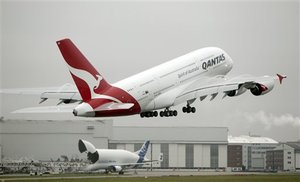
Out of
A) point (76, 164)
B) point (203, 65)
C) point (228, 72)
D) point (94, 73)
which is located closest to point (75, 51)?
point (94, 73)

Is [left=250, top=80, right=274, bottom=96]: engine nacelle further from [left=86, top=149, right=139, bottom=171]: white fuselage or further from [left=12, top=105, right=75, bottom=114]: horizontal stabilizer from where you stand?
[left=86, top=149, right=139, bottom=171]: white fuselage

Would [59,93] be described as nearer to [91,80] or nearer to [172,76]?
[91,80]

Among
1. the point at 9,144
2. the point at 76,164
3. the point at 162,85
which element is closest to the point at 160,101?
the point at 162,85

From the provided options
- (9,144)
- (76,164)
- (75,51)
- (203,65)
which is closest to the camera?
(75,51)

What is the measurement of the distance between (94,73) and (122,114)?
19.7 ft

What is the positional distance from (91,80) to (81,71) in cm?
181

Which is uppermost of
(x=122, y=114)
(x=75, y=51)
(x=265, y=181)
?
(x=75, y=51)

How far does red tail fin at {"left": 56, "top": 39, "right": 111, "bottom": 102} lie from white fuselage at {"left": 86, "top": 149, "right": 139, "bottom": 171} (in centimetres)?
7528

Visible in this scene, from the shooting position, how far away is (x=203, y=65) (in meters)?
102

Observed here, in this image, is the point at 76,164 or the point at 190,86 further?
the point at 76,164

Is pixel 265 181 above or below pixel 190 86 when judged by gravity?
below

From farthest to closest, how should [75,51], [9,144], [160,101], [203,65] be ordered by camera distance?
1. [9,144]
2. [203,65]
3. [160,101]
4. [75,51]

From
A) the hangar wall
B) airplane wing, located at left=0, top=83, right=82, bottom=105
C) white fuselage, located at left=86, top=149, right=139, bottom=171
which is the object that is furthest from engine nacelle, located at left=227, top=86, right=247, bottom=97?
the hangar wall

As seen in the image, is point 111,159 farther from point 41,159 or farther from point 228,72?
→ point 228,72
